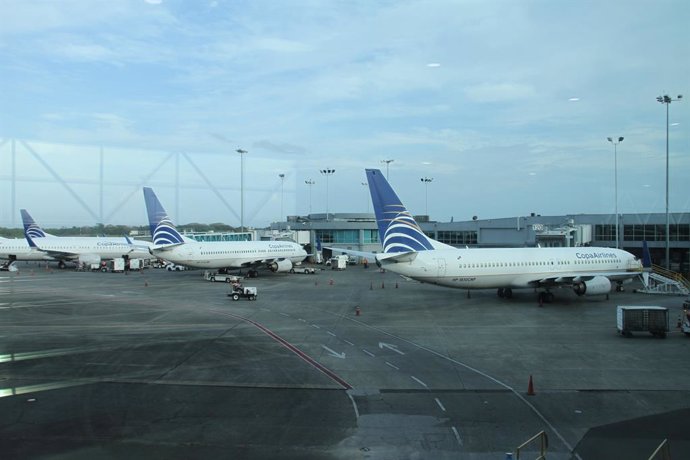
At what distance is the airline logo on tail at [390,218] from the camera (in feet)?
94.8

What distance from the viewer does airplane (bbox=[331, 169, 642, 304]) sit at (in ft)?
95.0

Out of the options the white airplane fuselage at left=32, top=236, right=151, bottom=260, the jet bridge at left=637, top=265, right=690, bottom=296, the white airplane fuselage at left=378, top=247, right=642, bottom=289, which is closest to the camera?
the white airplane fuselage at left=378, top=247, right=642, bottom=289

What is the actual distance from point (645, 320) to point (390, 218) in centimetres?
1315

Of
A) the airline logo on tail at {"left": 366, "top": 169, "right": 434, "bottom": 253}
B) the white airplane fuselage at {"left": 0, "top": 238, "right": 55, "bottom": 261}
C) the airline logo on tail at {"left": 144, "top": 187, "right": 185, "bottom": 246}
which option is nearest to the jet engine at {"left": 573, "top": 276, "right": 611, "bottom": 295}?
the airline logo on tail at {"left": 366, "top": 169, "right": 434, "bottom": 253}

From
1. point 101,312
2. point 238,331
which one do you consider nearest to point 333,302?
point 238,331

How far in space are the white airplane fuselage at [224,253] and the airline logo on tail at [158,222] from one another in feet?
2.46

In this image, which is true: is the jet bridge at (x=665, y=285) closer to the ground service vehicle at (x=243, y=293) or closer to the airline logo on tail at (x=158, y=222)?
the ground service vehicle at (x=243, y=293)

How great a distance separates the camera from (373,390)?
13984 mm

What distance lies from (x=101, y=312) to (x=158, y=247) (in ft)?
54.4

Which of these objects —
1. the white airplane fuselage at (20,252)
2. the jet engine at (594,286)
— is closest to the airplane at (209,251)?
the white airplane fuselage at (20,252)

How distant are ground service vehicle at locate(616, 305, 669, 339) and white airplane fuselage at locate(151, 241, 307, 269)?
3436 centimetres

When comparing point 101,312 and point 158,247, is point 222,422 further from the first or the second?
point 158,247

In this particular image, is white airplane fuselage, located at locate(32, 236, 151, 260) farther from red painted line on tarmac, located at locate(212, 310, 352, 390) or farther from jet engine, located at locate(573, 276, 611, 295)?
jet engine, located at locate(573, 276, 611, 295)

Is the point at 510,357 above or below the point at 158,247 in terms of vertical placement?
below
